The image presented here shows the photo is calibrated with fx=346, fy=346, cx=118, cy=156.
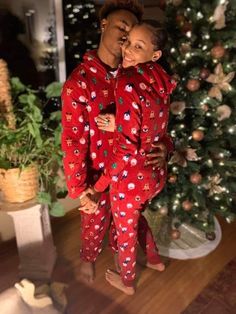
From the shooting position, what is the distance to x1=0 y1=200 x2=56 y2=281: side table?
1715 mm

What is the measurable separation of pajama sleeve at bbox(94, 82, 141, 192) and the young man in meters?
0.16

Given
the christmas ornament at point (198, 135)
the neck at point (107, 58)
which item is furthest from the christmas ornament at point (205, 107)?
the neck at point (107, 58)

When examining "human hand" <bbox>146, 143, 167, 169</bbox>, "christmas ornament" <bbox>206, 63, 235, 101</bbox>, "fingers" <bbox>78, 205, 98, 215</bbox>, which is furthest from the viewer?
"christmas ornament" <bbox>206, 63, 235, 101</bbox>

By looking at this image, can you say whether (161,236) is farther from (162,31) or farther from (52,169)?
(162,31)

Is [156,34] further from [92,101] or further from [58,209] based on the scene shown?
[58,209]

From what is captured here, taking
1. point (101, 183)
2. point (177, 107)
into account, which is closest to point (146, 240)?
point (101, 183)

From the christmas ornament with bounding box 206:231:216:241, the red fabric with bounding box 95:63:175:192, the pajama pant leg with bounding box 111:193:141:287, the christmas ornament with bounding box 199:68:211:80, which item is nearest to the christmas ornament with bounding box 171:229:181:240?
the christmas ornament with bounding box 206:231:216:241

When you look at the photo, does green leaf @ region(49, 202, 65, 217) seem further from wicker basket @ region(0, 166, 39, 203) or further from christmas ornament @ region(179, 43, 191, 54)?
christmas ornament @ region(179, 43, 191, 54)

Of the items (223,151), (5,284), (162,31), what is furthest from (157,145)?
(5,284)

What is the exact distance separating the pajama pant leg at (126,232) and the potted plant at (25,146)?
376 millimetres

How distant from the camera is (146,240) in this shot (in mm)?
1900

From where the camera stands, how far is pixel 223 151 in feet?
6.30

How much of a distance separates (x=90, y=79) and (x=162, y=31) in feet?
1.17

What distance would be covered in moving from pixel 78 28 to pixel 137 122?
125 centimetres
